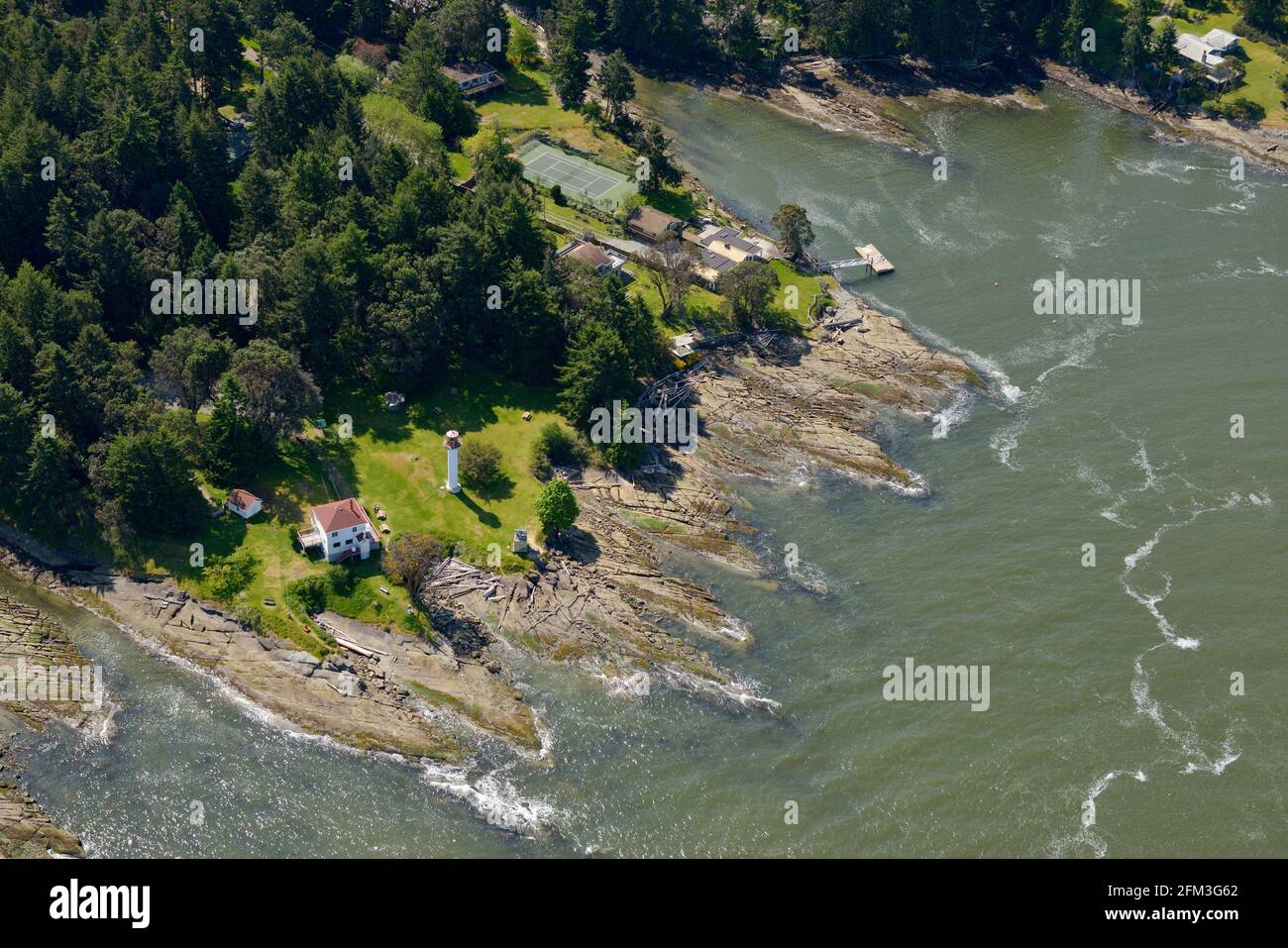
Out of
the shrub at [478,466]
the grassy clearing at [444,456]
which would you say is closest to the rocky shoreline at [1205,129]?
the grassy clearing at [444,456]

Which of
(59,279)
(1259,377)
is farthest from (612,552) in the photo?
(1259,377)

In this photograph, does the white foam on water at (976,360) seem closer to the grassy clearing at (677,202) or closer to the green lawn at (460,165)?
the grassy clearing at (677,202)

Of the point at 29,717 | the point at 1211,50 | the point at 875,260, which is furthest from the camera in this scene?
the point at 1211,50

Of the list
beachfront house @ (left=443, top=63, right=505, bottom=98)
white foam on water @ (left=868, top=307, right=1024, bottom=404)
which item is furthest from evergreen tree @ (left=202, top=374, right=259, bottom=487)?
beachfront house @ (left=443, top=63, right=505, bottom=98)

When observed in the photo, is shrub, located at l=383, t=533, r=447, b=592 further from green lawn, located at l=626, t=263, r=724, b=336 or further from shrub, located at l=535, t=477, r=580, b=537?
green lawn, located at l=626, t=263, r=724, b=336

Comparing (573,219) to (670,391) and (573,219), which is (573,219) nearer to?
(573,219)

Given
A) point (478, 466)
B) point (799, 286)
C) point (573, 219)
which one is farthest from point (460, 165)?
point (478, 466)
